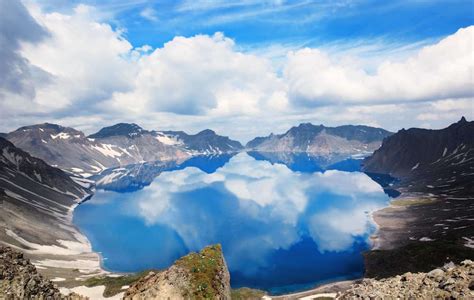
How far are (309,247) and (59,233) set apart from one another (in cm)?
12755

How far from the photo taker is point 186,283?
34.5 meters

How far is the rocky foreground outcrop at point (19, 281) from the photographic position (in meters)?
30.8

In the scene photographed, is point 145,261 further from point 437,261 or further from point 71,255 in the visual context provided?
point 437,261

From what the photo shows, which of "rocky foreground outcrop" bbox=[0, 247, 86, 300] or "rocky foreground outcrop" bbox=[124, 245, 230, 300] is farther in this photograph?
"rocky foreground outcrop" bbox=[124, 245, 230, 300]

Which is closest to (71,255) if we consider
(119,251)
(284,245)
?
(119,251)

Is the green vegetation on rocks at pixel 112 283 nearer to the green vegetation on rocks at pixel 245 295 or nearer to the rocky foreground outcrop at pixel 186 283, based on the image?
the green vegetation on rocks at pixel 245 295

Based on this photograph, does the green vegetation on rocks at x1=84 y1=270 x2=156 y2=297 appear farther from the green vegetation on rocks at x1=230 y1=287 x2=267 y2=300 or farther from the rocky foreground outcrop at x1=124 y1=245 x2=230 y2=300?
the rocky foreground outcrop at x1=124 y1=245 x2=230 y2=300

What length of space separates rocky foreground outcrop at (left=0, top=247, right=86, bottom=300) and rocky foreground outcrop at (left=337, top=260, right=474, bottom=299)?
3014cm

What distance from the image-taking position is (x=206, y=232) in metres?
188

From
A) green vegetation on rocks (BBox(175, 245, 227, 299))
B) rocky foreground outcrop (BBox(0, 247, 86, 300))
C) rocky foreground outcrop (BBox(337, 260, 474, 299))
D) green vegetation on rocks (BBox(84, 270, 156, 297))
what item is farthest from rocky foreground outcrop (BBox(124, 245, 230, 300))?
green vegetation on rocks (BBox(84, 270, 156, 297))

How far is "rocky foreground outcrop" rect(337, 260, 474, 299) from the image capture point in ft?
85.5

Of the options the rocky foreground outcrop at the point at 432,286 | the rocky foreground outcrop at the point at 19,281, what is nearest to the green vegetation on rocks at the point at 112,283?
the rocky foreground outcrop at the point at 19,281

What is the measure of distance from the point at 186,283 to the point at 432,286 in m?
21.3

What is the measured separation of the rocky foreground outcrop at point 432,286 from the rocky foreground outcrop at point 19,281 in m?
30.1
